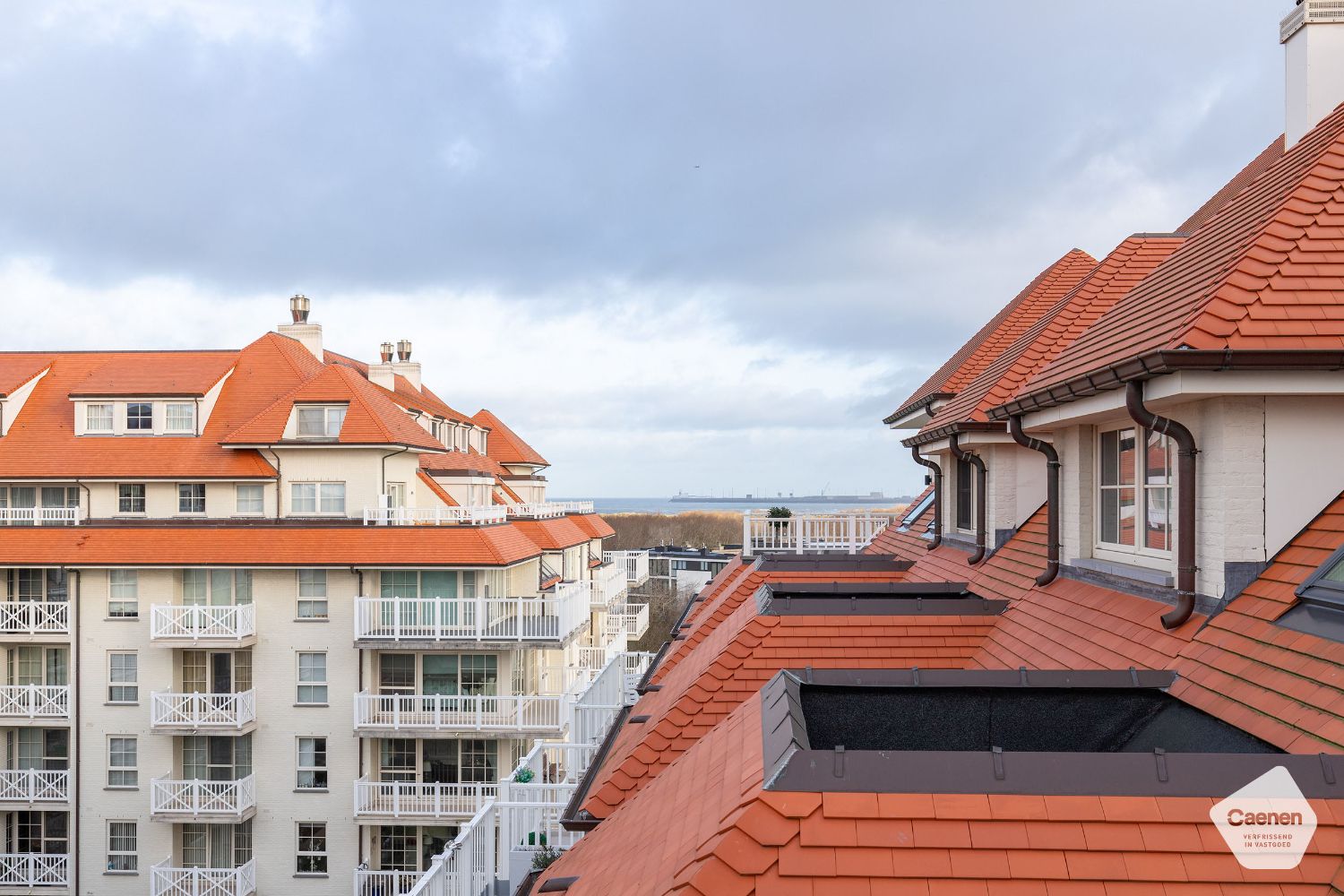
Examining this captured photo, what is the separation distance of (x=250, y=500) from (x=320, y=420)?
2.93 m

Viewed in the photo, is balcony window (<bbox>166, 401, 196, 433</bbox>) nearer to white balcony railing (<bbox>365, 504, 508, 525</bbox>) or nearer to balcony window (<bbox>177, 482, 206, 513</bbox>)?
balcony window (<bbox>177, 482, 206, 513</bbox>)

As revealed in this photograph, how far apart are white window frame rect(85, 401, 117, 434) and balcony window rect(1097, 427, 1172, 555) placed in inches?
1059

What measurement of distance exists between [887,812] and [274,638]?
24.1 meters

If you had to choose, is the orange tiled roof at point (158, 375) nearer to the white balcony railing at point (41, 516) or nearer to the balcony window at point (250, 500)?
the balcony window at point (250, 500)

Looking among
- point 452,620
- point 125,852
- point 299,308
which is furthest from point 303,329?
point 125,852

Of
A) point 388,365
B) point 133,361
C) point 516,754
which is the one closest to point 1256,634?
point 516,754

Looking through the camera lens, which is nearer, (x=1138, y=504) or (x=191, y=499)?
(x=1138, y=504)

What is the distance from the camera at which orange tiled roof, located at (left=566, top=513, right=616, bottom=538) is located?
35.9m

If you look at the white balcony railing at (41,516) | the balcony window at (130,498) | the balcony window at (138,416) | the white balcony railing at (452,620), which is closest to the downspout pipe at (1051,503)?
the white balcony railing at (452,620)

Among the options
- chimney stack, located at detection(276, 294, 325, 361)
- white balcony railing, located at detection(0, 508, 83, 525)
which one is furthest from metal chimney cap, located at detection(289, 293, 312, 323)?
white balcony railing, located at detection(0, 508, 83, 525)

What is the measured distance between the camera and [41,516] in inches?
988

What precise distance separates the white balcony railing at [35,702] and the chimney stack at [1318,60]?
92.6 ft

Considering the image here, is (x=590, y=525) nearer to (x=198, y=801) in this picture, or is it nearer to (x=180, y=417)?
(x=180, y=417)

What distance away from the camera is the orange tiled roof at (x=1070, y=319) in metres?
11.1
